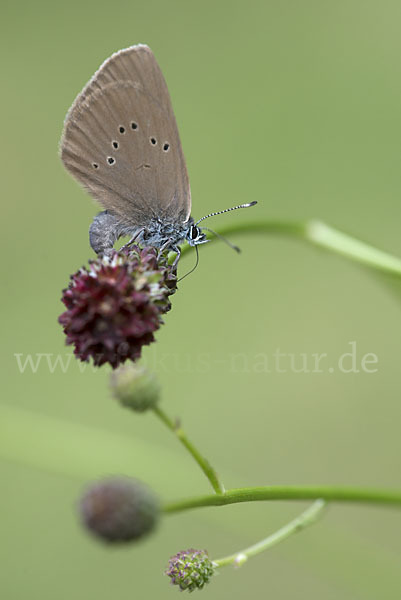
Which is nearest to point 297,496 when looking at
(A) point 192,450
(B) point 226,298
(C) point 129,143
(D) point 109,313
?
(A) point 192,450

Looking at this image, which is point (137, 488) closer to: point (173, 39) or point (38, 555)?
point (38, 555)

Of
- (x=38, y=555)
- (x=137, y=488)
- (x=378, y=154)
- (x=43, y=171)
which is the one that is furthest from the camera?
(x=43, y=171)

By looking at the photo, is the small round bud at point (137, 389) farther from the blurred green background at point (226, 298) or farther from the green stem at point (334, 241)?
the blurred green background at point (226, 298)

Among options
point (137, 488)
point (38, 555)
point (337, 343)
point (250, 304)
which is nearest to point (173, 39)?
point (250, 304)

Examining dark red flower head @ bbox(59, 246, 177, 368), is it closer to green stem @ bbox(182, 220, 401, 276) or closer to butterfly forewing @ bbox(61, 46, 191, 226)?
green stem @ bbox(182, 220, 401, 276)

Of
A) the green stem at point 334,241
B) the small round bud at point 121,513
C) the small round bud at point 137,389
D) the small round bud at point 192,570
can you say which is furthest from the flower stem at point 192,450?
the green stem at point 334,241

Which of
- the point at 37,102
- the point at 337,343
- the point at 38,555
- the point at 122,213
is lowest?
the point at 38,555

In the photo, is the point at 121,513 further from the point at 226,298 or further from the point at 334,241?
the point at 226,298
